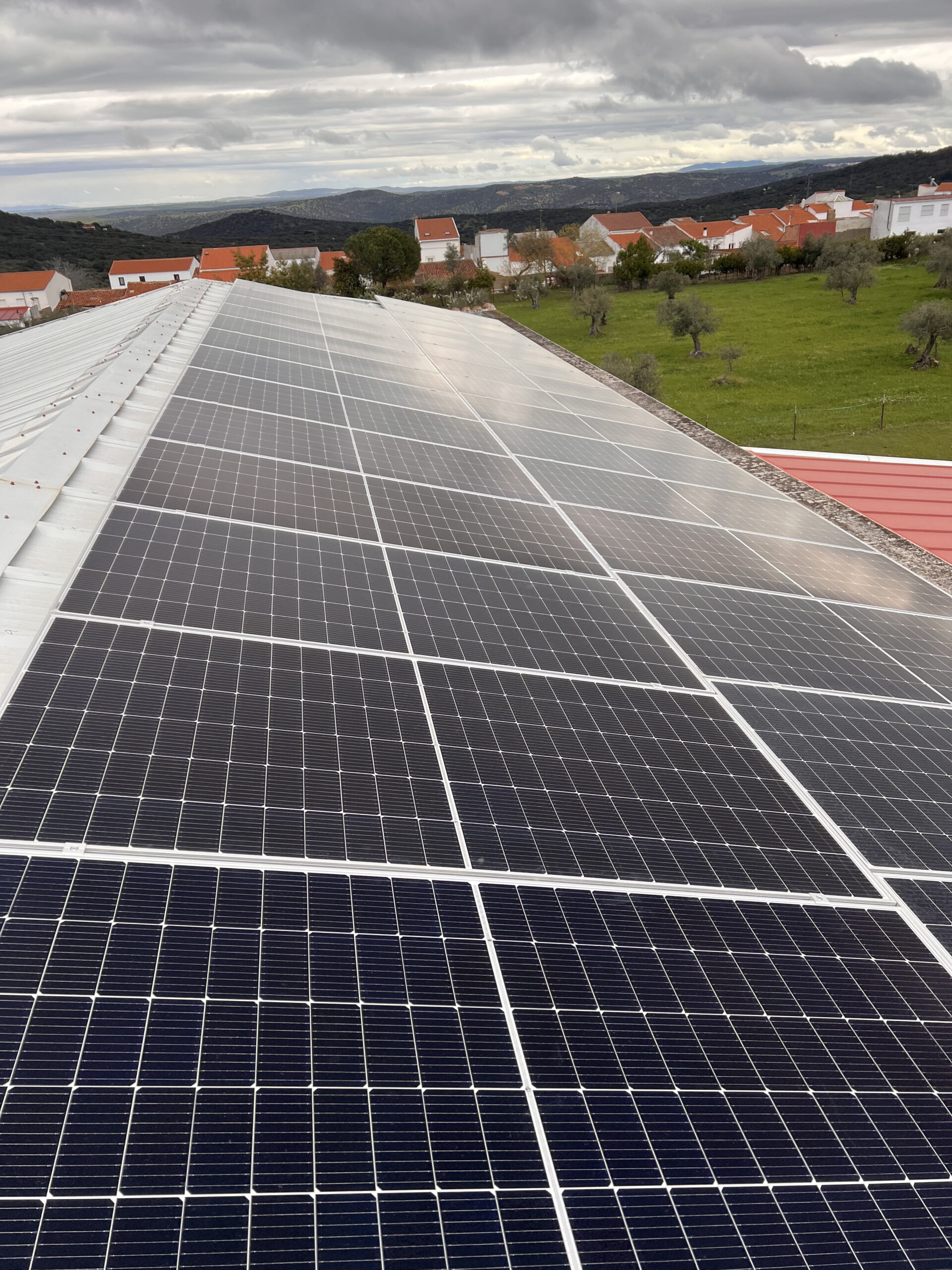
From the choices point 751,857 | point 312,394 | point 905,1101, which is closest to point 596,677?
point 751,857

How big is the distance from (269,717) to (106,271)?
462ft

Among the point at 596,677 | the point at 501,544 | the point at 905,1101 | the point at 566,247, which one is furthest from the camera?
the point at 566,247

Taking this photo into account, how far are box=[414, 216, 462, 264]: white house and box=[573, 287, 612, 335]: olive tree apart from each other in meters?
76.5

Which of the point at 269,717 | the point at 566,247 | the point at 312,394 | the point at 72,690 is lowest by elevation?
the point at 269,717

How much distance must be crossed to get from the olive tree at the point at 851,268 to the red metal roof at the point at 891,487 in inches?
1902

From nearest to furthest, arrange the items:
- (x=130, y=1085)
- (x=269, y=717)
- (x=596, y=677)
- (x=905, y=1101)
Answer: (x=130, y=1085) < (x=905, y=1101) < (x=269, y=717) < (x=596, y=677)

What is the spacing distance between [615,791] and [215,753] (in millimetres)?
3907

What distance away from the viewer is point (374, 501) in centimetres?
1353

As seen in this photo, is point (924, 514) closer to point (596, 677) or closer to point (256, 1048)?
point (596, 677)

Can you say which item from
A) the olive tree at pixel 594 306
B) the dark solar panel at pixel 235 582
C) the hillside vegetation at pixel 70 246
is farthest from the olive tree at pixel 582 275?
the dark solar panel at pixel 235 582

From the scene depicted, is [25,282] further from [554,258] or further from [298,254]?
[554,258]

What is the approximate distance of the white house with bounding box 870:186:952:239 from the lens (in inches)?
4318

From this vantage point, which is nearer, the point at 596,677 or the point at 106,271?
the point at 596,677

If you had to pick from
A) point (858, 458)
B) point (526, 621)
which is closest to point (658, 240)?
point (858, 458)
